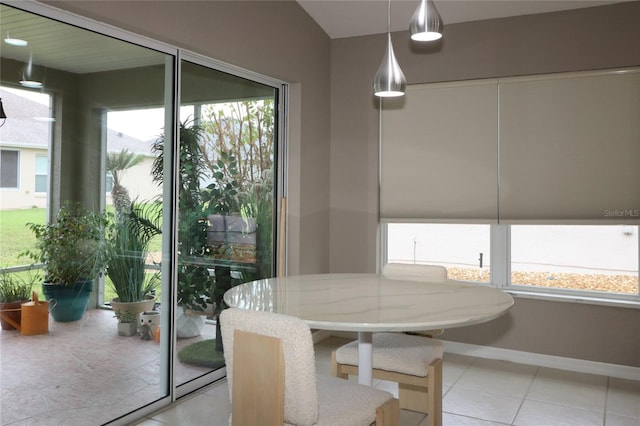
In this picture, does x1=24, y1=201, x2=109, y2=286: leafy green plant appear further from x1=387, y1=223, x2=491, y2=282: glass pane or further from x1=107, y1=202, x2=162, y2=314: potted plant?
x1=387, y1=223, x2=491, y2=282: glass pane

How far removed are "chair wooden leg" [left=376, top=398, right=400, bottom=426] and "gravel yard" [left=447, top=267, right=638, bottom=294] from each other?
2725mm

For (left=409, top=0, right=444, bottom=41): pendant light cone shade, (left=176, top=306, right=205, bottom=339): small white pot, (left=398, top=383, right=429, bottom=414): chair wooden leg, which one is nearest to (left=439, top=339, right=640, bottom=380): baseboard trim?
(left=398, top=383, right=429, bottom=414): chair wooden leg

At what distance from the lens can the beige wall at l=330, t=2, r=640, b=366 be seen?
4070mm

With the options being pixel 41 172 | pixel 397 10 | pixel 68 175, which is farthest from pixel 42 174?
pixel 397 10

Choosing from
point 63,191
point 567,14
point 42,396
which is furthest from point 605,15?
point 42,396

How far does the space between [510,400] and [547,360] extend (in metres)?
0.88

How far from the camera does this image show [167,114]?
3.31 metres

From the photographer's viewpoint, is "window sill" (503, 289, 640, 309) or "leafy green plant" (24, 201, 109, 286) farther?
"window sill" (503, 289, 640, 309)

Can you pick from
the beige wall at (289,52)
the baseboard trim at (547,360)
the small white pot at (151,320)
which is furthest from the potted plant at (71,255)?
the baseboard trim at (547,360)

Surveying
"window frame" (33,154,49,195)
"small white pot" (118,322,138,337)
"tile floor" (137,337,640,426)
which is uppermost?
"window frame" (33,154,49,195)

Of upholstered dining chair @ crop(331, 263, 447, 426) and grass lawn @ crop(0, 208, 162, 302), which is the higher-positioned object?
grass lawn @ crop(0, 208, 162, 302)

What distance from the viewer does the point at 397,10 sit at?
14.5 ft

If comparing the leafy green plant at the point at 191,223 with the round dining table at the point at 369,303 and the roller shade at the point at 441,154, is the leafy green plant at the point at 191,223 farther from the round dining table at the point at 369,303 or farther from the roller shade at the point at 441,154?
the roller shade at the point at 441,154

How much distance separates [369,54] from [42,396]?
12.1ft
